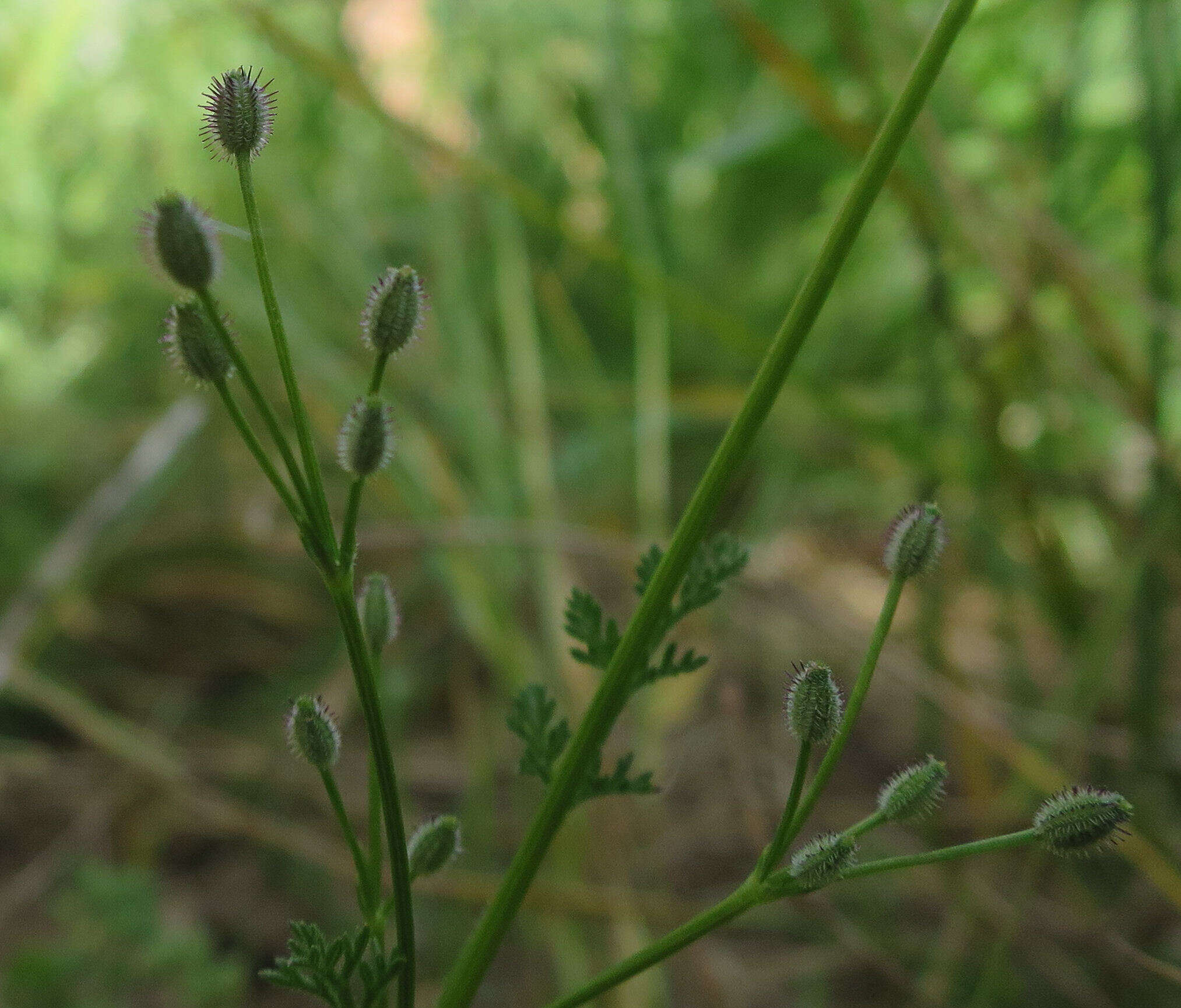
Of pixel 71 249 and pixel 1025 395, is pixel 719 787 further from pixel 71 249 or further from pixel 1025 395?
pixel 71 249

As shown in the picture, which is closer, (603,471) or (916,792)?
(916,792)

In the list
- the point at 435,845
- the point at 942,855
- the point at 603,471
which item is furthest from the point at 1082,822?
the point at 603,471

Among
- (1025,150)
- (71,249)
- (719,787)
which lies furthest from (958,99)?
(71,249)

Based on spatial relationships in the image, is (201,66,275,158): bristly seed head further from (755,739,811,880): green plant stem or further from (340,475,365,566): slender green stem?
(755,739,811,880): green plant stem

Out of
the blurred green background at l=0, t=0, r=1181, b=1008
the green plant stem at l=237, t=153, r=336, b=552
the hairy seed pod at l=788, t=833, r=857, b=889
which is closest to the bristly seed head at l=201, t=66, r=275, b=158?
the green plant stem at l=237, t=153, r=336, b=552

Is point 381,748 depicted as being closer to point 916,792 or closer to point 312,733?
point 312,733

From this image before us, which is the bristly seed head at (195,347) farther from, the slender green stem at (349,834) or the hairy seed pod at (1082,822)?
the hairy seed pod at (1082,822)
